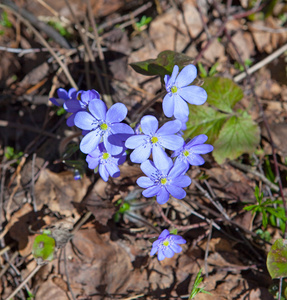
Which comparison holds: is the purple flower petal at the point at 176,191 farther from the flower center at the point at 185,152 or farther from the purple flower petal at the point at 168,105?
the purple flower petal at the point at 168,105

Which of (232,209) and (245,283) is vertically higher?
(232,209)

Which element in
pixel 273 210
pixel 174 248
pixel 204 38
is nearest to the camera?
pixel 174 248

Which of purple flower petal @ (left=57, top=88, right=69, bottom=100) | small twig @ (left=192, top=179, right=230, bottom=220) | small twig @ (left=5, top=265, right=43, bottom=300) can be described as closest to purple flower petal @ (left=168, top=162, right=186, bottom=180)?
small twig @ (left=192, top=179, right=230, bottom=220)

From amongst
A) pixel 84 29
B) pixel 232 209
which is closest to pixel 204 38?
pixel 84 29

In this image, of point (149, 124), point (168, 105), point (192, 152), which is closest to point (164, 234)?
point (192, 152)

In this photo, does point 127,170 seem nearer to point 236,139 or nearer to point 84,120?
point 84,120

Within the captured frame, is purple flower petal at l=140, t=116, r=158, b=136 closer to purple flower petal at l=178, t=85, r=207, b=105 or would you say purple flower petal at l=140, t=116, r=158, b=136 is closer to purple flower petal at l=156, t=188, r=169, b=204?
purple flower petal at l=178, t=85, r=207, b=105

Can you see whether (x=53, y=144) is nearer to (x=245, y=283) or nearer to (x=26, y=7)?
(x=26, y=7)
